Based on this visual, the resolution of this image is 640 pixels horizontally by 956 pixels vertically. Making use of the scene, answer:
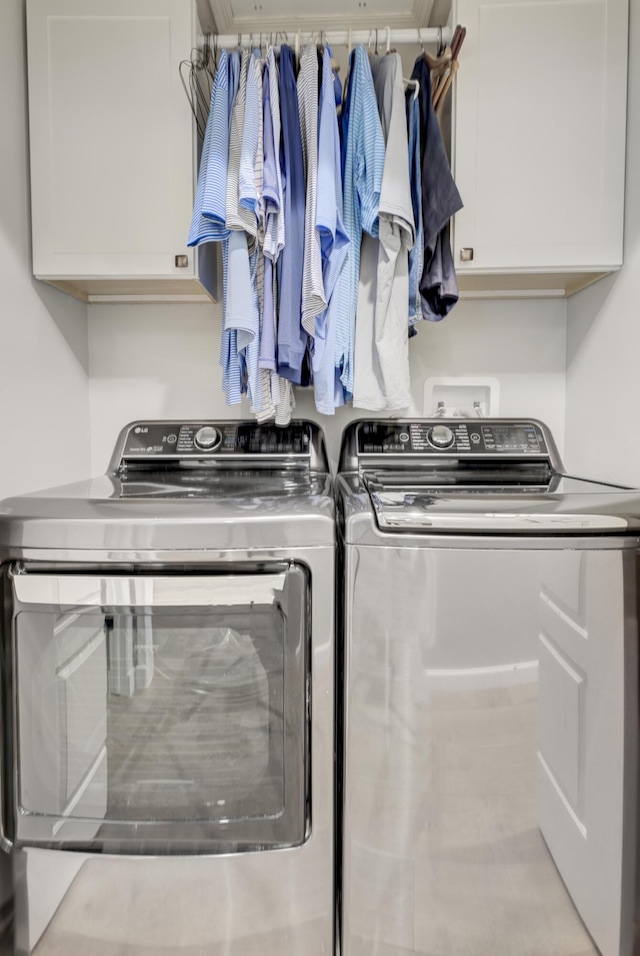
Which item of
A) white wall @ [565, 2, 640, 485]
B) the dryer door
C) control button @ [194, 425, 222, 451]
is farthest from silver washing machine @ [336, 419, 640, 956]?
control button @ [194, 425, 222, 451]

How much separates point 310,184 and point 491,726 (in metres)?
1.25

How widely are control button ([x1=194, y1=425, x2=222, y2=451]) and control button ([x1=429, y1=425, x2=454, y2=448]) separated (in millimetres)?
622

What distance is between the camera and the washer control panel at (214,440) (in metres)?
1.59

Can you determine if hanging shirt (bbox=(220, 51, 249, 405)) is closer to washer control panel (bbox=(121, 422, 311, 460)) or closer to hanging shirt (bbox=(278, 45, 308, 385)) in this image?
hanging shirt (bbox=(278, 45, 308, 385))

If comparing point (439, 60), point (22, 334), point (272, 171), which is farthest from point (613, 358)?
point (22, 334)

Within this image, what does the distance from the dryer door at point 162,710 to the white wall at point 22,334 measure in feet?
1.72

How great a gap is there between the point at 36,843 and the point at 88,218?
143 cm

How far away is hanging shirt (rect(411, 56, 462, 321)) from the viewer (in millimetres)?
1338

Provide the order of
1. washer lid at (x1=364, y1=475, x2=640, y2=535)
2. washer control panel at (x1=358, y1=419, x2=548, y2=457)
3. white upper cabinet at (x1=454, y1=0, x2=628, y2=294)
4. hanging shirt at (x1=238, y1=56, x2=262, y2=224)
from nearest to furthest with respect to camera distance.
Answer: washer lid at (x1=364, y1=475, x2=640, y2=535) < hanging shirt at (x1=238, y1=56, x2=262, y2=224) < white upper cabinet at (x1=454, y1=0, x2=628, y2=294) < washer control panel at (x1=358, y1=419, x2=548, y2=457)

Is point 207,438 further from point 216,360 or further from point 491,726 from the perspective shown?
point 491,726

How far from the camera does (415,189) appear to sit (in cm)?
141

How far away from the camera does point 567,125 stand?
1.39m

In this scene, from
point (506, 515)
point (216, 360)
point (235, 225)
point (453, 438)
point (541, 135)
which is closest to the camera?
point (506, 515)

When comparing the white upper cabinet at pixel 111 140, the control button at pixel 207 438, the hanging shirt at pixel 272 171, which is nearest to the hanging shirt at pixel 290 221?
the hanging shirt at pixel 272 171
